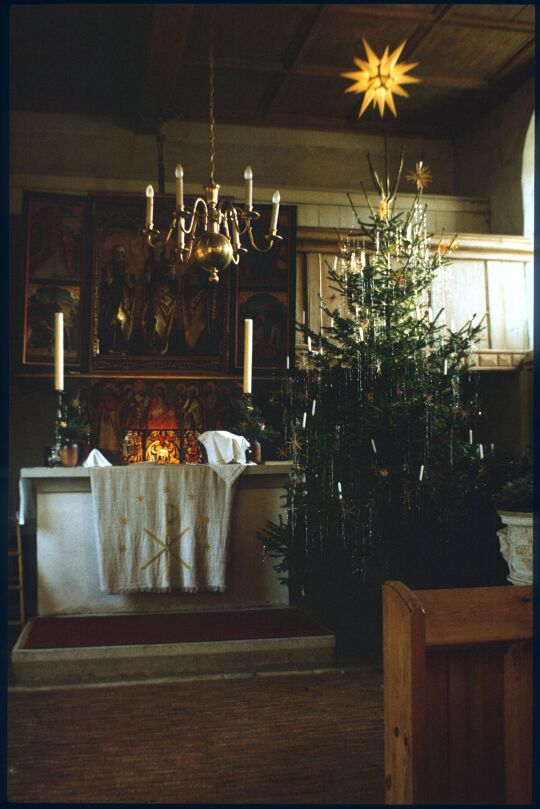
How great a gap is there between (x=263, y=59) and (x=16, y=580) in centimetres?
561

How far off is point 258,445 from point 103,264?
Result: 8.02ft

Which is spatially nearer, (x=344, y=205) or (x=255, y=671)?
(x=255, y=671)

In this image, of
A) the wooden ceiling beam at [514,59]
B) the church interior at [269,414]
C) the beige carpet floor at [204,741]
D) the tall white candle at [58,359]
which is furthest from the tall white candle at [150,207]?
the wooden ceiling beam at [514,59]

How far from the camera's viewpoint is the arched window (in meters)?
8.05

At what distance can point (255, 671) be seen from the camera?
484cm

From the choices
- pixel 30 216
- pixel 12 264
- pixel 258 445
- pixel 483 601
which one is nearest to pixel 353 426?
pixel 258 445

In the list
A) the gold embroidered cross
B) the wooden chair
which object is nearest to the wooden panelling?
the gold embroidered cross

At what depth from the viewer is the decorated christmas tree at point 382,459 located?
506 cm

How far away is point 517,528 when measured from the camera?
495cm

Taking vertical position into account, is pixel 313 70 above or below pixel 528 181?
above

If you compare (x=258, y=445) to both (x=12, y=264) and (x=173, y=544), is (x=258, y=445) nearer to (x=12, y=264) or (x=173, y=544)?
(x=173, y=544)

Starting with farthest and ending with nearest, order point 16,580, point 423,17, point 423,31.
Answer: point 423,31
point 423,17
point 16,580

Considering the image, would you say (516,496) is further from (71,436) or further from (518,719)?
(71,436)

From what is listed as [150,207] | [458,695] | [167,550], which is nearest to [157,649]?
[167,550]
